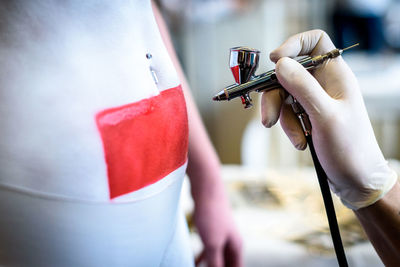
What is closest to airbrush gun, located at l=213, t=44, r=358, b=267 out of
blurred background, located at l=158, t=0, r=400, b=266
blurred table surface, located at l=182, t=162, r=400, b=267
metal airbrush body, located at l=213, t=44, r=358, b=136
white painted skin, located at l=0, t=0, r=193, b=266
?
metal airbrush body, located at l=213, t=44, r=358, b=136

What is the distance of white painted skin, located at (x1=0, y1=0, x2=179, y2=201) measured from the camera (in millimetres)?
343

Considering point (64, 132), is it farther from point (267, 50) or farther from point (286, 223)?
point (267, 50)

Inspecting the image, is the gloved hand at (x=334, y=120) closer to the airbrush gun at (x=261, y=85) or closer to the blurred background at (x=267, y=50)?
the airbrush gun at (x=261, y=85)

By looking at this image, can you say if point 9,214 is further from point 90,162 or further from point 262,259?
point 262,259

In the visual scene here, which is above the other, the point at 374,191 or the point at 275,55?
the point at 275,55

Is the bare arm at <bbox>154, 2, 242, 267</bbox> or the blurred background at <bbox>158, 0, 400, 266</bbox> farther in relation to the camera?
the blurred background at <bbox>158, 0, 400, 266</bbox>

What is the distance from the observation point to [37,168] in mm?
347

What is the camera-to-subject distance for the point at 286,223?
964 millimetres

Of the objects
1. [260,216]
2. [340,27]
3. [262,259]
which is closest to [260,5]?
[340,27]

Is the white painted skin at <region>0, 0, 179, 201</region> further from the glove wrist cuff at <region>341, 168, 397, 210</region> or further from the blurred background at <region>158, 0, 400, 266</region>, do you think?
the blurred background at <region>158, 0, 400, 266</region>

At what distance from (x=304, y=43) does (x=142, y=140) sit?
A: 9.7 inches

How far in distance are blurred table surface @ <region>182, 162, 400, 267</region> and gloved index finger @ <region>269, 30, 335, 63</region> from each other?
49 cm

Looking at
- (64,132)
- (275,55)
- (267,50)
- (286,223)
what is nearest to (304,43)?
(275,55)

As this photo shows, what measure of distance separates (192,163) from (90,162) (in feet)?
1.13
